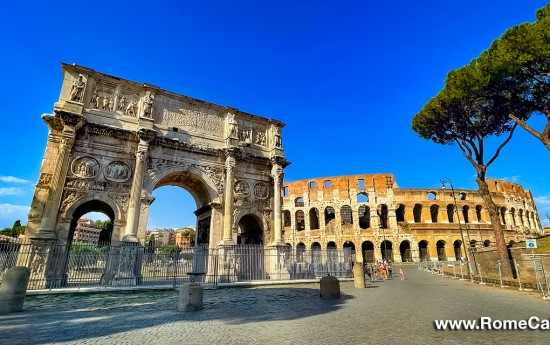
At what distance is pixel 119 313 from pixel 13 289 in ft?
8.93

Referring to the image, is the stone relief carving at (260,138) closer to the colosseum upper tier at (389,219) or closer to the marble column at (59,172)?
the marble column at (59,172)

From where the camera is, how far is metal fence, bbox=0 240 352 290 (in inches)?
426

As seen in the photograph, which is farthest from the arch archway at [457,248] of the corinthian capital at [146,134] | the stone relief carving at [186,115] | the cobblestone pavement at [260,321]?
the corinthian capital at [146,134]

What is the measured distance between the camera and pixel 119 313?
669 centimetres

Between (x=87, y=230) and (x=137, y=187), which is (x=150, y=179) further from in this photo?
(x=87, y=230)

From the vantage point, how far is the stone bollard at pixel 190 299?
6895 millimetres

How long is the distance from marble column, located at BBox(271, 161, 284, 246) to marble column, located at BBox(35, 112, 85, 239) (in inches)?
408

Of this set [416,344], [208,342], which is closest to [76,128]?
[208,342]

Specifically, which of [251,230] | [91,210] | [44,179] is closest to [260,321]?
[44,179]

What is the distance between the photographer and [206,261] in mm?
13898

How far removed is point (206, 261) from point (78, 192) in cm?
664

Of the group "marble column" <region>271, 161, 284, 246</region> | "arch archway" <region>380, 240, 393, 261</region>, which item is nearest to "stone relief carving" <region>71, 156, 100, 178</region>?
"marble column" <region>271, 161, 284, 246</region>

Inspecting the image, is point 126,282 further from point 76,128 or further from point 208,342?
point 208,342

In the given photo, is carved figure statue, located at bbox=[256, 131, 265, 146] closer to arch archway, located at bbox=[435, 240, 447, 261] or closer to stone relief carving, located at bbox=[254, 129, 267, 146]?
stone relief carving, located at bbox=[254, 129, 267, 146]
